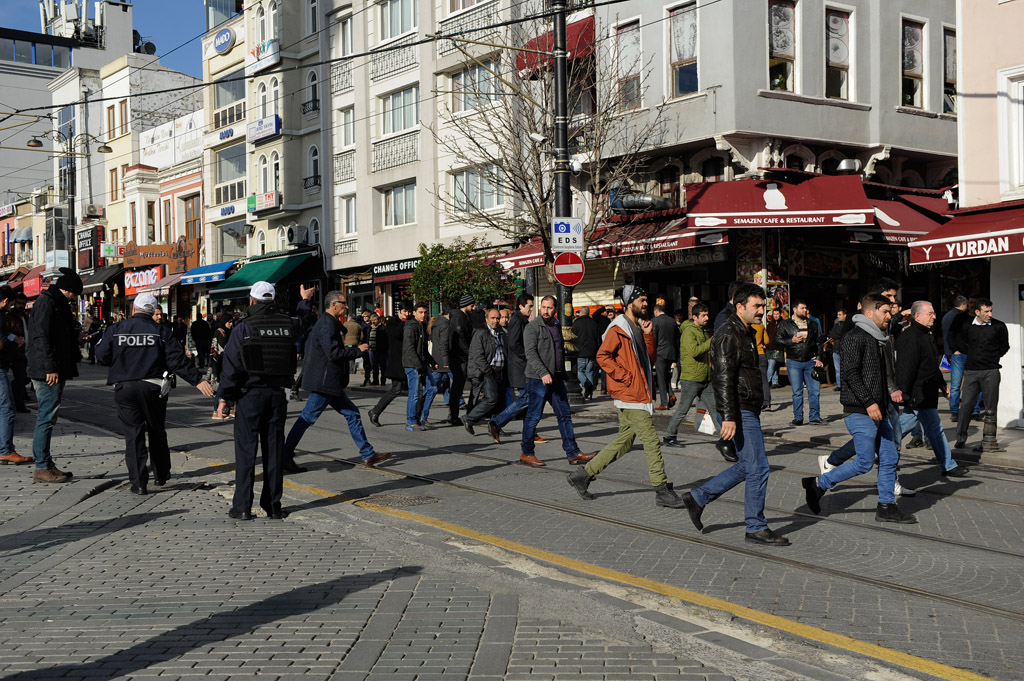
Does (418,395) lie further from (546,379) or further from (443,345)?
(546,379)

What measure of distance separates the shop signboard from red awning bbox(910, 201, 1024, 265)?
37.2 m

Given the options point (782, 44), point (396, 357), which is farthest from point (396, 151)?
point (396, 357)

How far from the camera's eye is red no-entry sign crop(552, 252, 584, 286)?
16703 mm

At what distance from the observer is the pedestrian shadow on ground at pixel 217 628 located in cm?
455

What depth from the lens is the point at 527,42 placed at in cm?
2291

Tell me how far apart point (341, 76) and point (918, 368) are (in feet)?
93.2

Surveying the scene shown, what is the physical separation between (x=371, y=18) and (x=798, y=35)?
16067 mm

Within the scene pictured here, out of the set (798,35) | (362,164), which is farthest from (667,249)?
(362,164)

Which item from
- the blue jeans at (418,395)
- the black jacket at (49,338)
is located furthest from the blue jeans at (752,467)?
the blue jeans at (418,395)

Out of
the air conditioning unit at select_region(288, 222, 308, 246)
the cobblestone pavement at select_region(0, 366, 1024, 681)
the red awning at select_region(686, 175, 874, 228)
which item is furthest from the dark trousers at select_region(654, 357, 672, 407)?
the air conditioning unit at select_region(288, 222, 308, 246)

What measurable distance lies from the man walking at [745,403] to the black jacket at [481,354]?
22.1ft

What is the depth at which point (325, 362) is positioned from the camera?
33.6 feet

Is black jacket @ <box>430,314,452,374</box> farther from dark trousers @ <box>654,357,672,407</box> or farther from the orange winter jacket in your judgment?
the orange winter jacket

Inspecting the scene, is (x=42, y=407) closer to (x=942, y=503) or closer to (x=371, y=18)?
(x=942, y=503)
